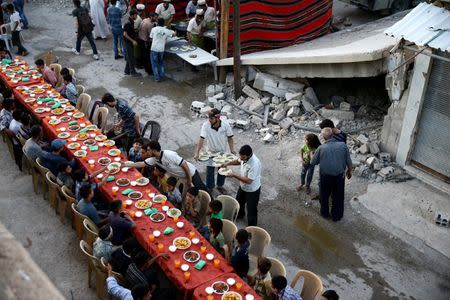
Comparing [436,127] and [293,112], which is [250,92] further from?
[436,127]

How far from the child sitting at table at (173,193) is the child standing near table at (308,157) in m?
2.43

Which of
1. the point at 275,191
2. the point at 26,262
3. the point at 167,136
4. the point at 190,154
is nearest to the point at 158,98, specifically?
the point at 167,136

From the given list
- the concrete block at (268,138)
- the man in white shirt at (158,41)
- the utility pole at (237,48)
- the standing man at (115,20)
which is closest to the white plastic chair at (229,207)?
the concrete block at (268,138)

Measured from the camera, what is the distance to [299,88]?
11555mm

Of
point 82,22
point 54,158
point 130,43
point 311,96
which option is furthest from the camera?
point 82,22

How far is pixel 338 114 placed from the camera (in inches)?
421

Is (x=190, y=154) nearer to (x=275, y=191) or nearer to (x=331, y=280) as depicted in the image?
(x=275, y=191)

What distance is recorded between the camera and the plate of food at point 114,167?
7.82 metres

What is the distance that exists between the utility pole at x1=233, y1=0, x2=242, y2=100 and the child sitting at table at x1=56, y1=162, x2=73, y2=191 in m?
5.29

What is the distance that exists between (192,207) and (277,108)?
478 cm

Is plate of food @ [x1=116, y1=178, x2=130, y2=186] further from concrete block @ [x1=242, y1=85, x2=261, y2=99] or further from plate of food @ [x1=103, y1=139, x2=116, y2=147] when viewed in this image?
concrete block @ [x1=242, y1=85, x2=261, y2=99]

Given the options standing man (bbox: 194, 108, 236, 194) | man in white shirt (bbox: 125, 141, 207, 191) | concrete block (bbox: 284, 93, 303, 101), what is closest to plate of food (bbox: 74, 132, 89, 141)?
man in white shirt (bbox: 125, 141, 207, 191)

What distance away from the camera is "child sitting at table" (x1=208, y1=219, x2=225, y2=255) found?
21.1ft

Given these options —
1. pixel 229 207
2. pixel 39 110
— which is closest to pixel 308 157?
pixel 229 207
